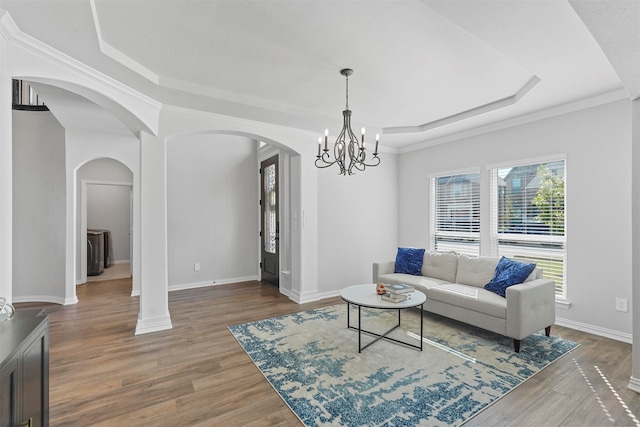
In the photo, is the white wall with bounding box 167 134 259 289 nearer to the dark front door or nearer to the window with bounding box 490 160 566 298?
the dark front door

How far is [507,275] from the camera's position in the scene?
3336 mm

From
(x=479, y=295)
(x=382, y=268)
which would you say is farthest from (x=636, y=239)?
(x=382, y=268)

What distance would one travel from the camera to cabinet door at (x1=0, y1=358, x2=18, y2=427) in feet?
3.72

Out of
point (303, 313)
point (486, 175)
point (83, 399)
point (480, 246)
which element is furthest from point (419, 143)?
point (83, 399)

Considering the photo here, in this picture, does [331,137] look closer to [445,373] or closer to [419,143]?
[419,143]

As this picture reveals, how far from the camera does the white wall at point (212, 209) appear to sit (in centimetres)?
554

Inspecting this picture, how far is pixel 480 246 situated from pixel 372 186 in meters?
2.01

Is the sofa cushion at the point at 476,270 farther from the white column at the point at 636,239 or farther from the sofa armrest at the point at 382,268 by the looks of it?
the white column at the point at 636,239

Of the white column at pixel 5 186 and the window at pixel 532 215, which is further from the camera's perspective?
the window at pixel 532 215

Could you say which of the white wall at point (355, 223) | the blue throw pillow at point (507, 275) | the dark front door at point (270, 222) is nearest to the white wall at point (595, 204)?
the blue throw pillow at point (507, 275)

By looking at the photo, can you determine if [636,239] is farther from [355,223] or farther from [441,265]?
[355,223]

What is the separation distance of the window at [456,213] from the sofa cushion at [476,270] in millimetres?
761

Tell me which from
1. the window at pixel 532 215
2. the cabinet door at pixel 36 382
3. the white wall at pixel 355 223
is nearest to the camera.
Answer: the cabinet door at pixel 36 382

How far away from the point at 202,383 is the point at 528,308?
119 inches
